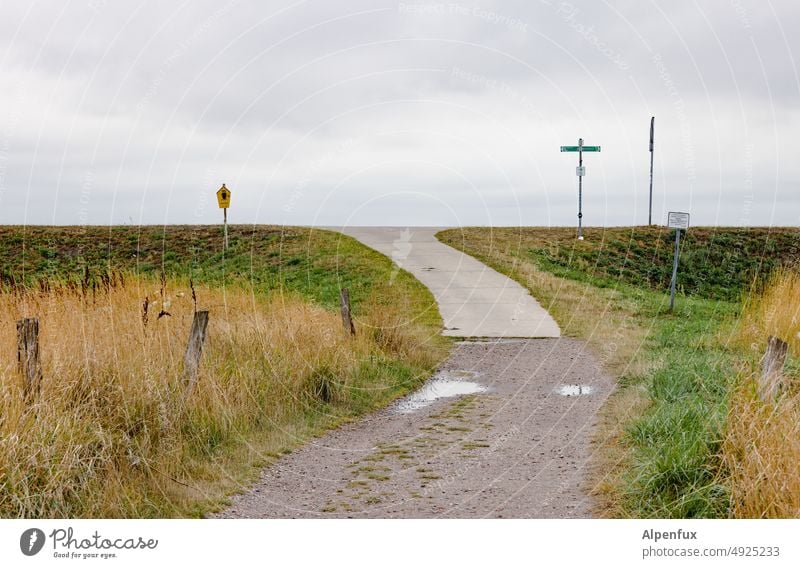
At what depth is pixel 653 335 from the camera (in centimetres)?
1323

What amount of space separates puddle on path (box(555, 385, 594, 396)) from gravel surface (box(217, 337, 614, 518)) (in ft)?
0.21

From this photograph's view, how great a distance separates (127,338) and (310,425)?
2056 millimetres

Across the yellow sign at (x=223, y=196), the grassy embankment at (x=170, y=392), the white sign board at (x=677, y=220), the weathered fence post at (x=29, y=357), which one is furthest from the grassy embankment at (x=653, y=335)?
the yellow sign at (x=223, y=196)

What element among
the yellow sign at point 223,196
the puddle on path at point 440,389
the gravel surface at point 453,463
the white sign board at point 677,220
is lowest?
the puddle on path at point 440,389

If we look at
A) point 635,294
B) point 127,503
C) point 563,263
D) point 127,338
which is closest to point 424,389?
point 127,338

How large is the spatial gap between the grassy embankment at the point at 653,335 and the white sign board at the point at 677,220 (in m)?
1.90

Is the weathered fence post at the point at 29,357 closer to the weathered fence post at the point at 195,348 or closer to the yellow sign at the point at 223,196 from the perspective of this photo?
the weathered fence post at the point at 195,348

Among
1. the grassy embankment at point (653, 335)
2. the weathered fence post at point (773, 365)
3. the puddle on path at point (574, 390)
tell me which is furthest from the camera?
the puddle on path at point (574, 390)

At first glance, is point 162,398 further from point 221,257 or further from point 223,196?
point 221,257

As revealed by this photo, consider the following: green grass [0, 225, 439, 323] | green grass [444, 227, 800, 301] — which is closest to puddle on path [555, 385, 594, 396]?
green grass [0, 225, 439, 323]

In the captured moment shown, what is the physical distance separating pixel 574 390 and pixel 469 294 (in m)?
8.32

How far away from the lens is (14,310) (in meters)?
8.73

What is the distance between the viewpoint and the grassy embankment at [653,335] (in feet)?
16.9

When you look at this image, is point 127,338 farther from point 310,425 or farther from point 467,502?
point 467,502
